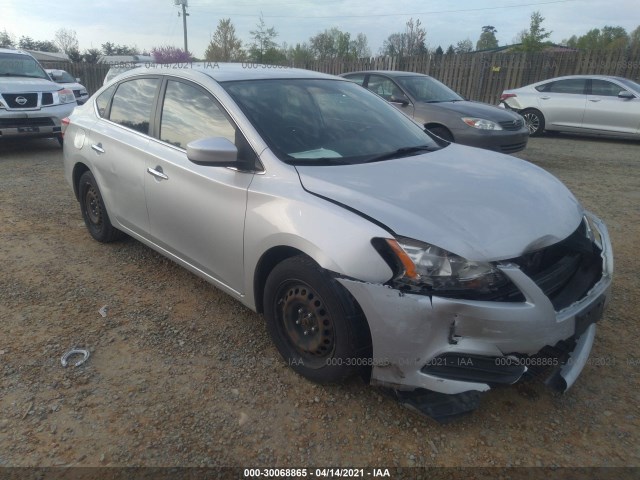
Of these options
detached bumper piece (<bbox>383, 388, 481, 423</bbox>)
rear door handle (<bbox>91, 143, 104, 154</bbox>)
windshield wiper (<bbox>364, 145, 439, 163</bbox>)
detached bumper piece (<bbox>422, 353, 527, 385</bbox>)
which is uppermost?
windshield wiper (<bbox>364, 145, 439, 163</bbox>)

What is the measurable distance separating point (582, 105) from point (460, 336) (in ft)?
35.3

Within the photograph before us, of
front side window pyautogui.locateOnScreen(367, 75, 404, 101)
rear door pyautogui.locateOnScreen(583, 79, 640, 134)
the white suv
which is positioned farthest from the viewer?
rear door pyautogui.locateOnScreen(583, 79, 640, 134)

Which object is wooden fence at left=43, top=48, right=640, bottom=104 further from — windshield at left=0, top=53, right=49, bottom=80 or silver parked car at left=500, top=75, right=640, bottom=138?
windshield at left=0, top=53, right=49, bottom=80

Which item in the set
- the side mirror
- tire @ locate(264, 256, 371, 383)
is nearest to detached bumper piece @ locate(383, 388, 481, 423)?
tire @ locate(264, 256, 371, 383)

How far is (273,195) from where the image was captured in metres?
2.62

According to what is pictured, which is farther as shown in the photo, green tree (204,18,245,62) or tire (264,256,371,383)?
green tree (204,18,245,62)

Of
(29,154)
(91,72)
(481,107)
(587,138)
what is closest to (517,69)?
(587,138)

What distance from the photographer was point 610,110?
10461 millimetres

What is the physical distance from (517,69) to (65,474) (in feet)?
55.3

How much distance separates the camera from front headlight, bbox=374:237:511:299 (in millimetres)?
2137

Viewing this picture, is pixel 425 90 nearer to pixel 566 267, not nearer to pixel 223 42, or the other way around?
pixel 566 267

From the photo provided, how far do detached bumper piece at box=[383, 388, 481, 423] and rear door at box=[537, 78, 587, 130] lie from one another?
35.1 feet

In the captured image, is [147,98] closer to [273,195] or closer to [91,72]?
[273,195]

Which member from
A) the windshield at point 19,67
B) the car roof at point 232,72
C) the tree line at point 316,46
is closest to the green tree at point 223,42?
the tree line at point 316,46
